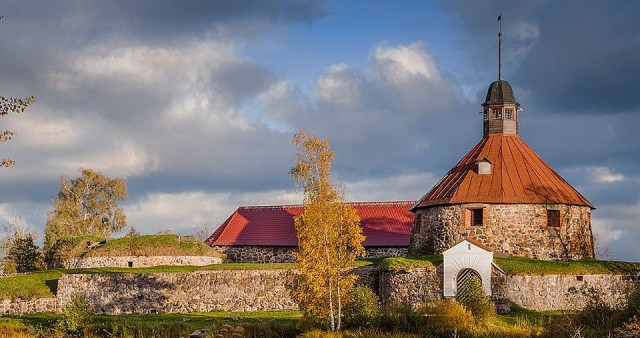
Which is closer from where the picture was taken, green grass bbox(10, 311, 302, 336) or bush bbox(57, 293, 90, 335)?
bush bbox(57, 293, 90, 335)

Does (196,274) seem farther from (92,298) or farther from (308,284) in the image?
(308,284)

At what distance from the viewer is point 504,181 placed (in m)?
40.6

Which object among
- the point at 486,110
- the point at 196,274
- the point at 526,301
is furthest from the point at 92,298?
the point at 486,110

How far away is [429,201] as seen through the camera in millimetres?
41719

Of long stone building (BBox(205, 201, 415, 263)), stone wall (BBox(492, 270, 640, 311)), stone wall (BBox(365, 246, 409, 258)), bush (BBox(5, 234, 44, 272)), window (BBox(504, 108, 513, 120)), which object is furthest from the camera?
bush (BBox(5, 234, 44, 272))

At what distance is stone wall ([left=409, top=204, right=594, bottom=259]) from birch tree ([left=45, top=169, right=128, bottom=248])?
2947cm

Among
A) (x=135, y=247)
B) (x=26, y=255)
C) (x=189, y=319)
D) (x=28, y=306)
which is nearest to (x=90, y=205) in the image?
(x=26, y=255)

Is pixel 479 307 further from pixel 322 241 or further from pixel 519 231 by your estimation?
pixel 519 231

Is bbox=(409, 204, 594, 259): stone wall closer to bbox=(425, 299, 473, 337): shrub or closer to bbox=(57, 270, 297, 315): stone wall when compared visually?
bbox=(57, 270, 297, 315): stone wall

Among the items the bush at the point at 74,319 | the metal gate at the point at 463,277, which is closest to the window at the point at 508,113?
the metal gate at the point at 463,277

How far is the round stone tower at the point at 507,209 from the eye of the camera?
39469 millimetres

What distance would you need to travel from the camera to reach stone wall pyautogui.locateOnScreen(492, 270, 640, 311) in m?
35.3

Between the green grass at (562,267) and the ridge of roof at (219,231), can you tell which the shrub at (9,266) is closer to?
the ridge of roof at (219,231)

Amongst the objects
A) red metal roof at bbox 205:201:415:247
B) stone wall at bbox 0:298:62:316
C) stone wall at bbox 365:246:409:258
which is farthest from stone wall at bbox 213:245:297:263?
stone wall at bbox 0:298:62:316
